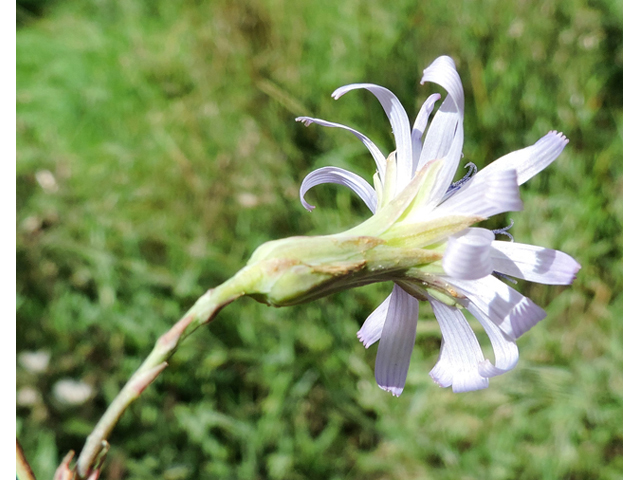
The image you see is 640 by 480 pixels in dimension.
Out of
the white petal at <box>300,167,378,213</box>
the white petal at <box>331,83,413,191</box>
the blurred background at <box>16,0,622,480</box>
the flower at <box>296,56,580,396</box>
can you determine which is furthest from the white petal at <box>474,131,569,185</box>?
the blurred background at <box>16,0,622,480</box>

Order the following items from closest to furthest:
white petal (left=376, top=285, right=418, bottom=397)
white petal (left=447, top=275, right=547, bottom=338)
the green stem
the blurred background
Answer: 1. the green stem
2. white petal (left=447, top=275, right=547, bottom=338)
3. white petal (left=376, top=285, right=418, bottom=397)
4. the blurred background

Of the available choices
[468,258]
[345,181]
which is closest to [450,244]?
[468,258]

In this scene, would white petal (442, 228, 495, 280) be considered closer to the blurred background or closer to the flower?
the flower

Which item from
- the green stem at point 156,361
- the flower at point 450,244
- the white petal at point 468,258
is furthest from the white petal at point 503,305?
the green stem at point 156,361

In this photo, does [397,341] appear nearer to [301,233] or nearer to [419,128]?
[419,128]

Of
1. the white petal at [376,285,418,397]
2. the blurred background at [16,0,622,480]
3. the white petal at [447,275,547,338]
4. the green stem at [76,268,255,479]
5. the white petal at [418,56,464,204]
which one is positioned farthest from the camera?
the blurred background at [16,0,622,480]

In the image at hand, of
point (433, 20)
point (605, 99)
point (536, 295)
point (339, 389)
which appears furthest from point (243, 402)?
point (605, 99)
